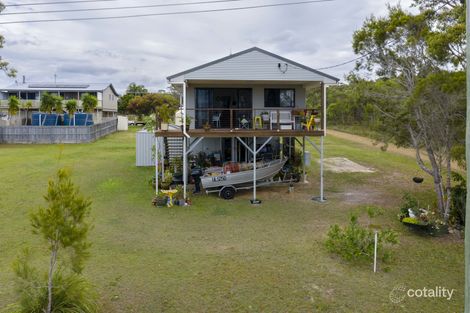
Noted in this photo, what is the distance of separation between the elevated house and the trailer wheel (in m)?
1.09

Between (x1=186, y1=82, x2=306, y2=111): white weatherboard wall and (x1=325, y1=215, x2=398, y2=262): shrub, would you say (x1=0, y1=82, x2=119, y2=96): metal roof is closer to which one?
(x1=186, y1=82, x2=306, y2=111): white weatherboard wall

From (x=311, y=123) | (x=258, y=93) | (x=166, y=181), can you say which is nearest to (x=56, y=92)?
(x=258, y=93)

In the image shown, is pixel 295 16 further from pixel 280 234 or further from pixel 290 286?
pixel 290 286

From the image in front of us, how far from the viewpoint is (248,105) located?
1691cm

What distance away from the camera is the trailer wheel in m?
13.6

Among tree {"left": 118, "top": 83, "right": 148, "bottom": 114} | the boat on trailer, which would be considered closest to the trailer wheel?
the boat on trailer

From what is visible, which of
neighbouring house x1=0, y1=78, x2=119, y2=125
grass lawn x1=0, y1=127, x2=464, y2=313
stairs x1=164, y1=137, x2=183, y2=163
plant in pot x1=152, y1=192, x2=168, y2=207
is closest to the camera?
grass lawn x1=0, y1=127, x2=464, y2=313

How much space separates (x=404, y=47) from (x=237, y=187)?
766 cm

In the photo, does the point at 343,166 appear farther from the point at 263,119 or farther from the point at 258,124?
the point at 258,124

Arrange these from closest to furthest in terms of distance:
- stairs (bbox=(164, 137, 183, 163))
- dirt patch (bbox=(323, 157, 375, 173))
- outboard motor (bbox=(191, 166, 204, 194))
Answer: outboard motor (bbox=(191, 166, 204, 194)), stairs (bbox=(164, 137, 183, 163)), dirt patch (bbox=(323, 157, 375, 173))

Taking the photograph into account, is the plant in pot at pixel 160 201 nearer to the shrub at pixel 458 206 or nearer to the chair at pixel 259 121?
the chair at pixel 259 121

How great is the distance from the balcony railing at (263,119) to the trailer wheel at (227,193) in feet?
7.56

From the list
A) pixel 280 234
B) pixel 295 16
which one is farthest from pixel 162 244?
pixel 295 16

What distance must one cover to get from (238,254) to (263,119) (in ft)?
26.1
